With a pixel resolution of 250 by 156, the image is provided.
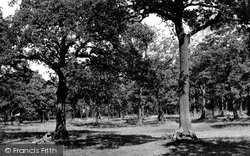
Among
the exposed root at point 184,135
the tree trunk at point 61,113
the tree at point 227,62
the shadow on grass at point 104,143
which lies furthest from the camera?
the tree at point 227,62

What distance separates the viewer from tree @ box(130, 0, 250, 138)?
15539 millimetres

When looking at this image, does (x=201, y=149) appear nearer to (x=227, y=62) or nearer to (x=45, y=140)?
(x=45, y=140)

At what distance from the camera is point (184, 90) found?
51.8 feet

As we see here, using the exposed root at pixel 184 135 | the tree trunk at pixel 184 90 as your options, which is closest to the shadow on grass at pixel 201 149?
the exposed root at pixel 184 135

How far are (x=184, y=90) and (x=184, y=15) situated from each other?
5.25m

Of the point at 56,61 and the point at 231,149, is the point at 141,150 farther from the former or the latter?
the point at 56,61

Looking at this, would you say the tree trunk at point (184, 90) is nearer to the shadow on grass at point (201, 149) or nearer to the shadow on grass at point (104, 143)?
the shadow on grass at point (201, 149)

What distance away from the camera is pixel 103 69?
2509 cm

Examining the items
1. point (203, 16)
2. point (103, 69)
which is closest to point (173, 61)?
point (103, 69)

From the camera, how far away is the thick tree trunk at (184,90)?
1548 cm

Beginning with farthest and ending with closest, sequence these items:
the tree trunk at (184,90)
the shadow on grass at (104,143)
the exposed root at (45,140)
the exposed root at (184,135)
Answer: the exposed root at (45,140)
the shadow on grass at (104,143)
the tree trunk at (184,90)
the exposed root at (184,135)

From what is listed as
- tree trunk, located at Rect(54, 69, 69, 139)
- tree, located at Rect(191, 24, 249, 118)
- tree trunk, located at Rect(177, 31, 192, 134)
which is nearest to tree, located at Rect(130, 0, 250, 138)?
tree trunk, located at Rect(177, 31, 192, 134)

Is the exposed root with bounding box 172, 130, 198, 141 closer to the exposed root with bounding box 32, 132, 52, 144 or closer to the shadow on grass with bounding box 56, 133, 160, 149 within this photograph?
the shadow on grass with bounding box 56, 133, 160, 149

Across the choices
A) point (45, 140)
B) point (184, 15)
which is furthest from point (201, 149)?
point (45, 140)
